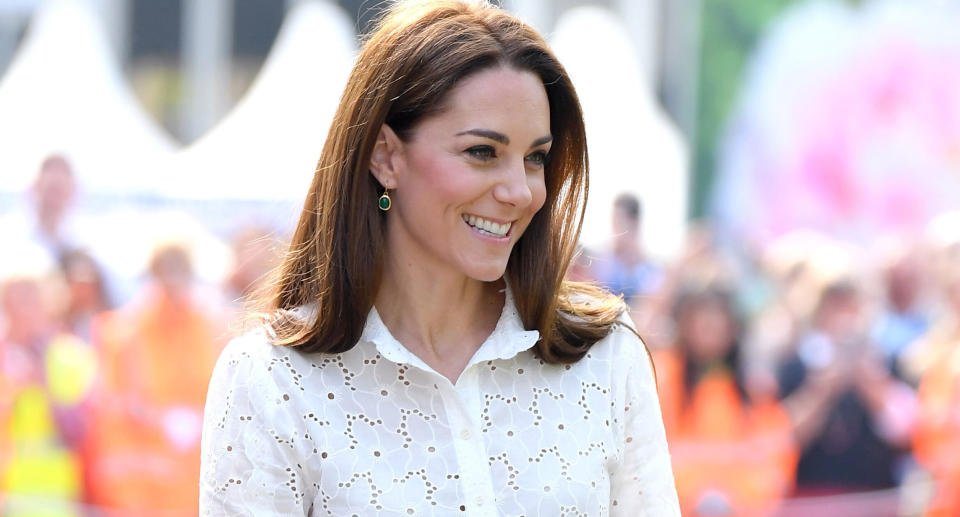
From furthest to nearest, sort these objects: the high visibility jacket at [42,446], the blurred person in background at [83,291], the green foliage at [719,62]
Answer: the green foliage at [719,62], the blurred person in background at [83,291], the high visibility jacket at [42,446]

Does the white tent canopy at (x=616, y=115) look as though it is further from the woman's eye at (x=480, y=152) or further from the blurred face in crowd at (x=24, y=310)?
the woman's eye at (x=480, y=152)

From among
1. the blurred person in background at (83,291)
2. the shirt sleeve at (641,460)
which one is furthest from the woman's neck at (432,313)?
the blurred person in background at (83,291)

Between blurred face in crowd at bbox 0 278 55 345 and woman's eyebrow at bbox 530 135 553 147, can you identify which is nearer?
woman's eyebrow at bbox 530 135 553 147

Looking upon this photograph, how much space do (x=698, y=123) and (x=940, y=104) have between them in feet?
5.14

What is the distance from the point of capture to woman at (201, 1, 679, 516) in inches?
86.1

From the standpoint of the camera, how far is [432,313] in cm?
235

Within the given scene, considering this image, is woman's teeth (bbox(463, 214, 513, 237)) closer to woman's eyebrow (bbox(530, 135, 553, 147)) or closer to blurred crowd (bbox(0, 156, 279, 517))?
woman's eyebrow (bbox(530, 135, 553, 147))

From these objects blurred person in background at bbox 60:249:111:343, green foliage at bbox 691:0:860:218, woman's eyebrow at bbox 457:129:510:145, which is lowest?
blurred person in background at bbox 60:249:111:343

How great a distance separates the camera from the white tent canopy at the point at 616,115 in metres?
8.03

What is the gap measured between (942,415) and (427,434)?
446 centimetres

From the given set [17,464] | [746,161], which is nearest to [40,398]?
[17,464]

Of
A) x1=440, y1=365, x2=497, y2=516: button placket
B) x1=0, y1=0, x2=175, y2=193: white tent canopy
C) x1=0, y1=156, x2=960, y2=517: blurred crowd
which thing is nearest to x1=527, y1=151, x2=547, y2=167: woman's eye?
x1=440, y1=365, x2=497, y2=516: button placket

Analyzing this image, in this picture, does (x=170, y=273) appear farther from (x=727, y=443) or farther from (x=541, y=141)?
(x=541, y=141)

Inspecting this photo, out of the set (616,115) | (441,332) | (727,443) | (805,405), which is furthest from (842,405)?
(441,332)
